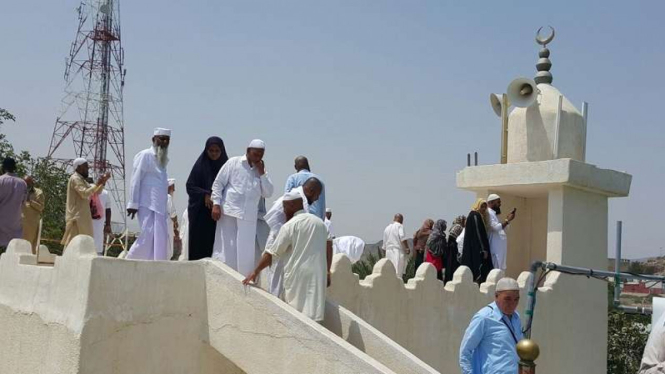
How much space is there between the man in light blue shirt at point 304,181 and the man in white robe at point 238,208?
1.69ft

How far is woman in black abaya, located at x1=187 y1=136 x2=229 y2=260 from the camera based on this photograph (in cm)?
725

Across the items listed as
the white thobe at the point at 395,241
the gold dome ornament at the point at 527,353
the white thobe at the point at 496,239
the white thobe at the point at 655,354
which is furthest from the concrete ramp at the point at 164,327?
the white thobe at the point at 395,241

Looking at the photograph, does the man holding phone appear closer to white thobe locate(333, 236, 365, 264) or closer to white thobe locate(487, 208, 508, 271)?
white thobe locate(487, 208, 508, 271)

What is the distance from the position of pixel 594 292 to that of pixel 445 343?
419 cm

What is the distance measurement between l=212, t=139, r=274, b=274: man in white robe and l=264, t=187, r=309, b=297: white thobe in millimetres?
160

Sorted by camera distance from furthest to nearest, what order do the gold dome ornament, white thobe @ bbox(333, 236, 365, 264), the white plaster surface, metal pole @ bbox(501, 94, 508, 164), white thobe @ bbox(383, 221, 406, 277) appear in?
white thobe @ bbox(383, 221, 406, 277) < metal pole @ bbox(501, 94, 508, 164) < white thobe @ bbox(333, 236, 365, 264) < the white plaster surface < the gold dome ornament

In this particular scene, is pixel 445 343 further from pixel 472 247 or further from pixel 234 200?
pixel 234 200

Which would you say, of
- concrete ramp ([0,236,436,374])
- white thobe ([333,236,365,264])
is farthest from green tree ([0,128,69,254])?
concrete ramp ([0,236,436,374])

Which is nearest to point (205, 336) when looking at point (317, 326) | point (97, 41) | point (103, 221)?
point (317, 326)

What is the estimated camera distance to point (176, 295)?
5938 millimetres

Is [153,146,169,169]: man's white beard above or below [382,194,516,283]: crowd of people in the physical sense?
above

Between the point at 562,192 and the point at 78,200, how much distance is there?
7013 millimetres

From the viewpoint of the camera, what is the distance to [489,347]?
18.5 ft

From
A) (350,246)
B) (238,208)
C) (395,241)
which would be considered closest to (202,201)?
(238,208)
